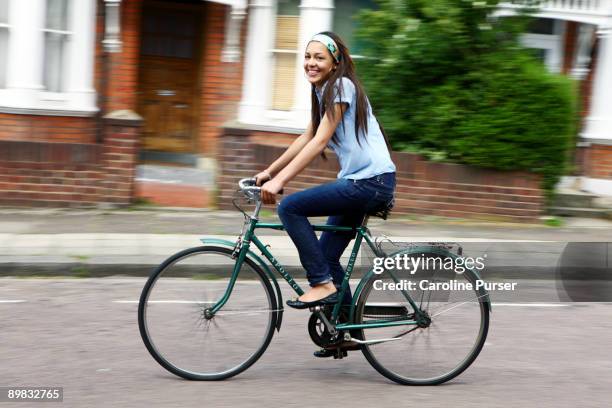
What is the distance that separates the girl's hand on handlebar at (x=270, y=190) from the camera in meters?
4.89

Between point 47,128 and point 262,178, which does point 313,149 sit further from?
point 47,128

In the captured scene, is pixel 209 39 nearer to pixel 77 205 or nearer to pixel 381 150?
pixel 77 205

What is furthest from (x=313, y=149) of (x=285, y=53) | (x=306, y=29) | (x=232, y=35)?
(x=232, y=35)

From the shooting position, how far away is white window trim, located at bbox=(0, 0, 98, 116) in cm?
1163

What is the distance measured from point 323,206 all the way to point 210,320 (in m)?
0.93

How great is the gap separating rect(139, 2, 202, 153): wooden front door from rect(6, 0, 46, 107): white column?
228 centimetres

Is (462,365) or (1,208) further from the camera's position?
(1,208)

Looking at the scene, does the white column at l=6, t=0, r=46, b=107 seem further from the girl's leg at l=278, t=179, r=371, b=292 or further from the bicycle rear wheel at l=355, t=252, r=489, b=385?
the bicycle rear wheel at l=355, t=252, r=489, b=385

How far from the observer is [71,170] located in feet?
37.8

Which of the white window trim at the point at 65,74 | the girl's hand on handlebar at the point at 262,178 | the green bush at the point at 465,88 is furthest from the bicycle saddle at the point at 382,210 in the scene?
the white window trim at the point at 65,74

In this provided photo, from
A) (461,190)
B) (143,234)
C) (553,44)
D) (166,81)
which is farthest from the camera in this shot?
(166,81)

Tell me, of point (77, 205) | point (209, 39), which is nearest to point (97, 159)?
point (77, 205)

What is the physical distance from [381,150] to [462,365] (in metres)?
1.35

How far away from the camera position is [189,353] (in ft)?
17.2
